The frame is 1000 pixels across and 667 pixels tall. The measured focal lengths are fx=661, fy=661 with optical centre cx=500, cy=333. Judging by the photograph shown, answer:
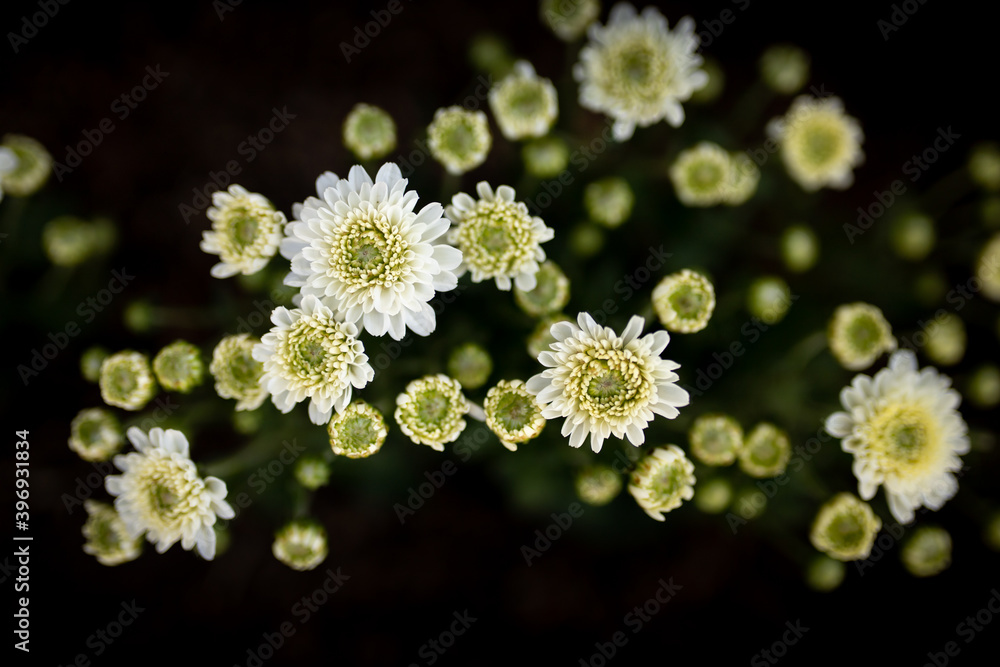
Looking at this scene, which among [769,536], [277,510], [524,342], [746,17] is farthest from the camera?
[746,17]

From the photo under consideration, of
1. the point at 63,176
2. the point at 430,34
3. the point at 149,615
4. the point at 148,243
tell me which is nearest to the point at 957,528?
the point at 430,34

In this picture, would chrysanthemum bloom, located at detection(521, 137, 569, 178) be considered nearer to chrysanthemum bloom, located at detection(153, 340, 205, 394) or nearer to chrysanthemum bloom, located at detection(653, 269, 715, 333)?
chrysanthemum bloom, located at detection(653, 269, 715, 333)

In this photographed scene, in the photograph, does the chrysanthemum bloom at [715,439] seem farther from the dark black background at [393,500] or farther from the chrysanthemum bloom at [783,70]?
the chrysanthemum bloom at [783,70]

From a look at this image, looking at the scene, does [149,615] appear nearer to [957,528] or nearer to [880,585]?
[880,585]

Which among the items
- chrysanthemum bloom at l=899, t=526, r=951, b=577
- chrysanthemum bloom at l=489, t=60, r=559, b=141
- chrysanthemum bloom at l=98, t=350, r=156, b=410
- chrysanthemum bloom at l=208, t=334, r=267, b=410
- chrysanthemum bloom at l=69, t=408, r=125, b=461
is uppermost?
chrysanthemum bloom at l=489, t=60, r=559, b=141

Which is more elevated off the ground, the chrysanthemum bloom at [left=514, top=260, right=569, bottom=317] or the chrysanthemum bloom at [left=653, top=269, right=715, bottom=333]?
the chrysanthemum bloom at [left=653, top=269, right=715, bottom=333]

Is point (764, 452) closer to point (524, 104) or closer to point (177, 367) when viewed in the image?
point (524, 104)

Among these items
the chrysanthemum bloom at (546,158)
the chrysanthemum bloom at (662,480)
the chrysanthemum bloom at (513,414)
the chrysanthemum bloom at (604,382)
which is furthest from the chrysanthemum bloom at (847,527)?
the chrysanthemum bloom at (546,158)

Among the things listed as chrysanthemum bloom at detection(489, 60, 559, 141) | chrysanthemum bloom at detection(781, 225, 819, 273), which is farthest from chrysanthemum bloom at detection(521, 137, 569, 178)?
chrysanthemum bloom at detection(781, 225, 819, 273)
